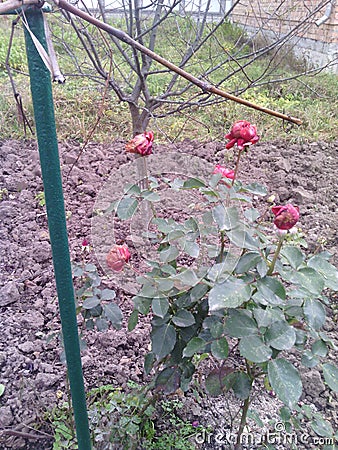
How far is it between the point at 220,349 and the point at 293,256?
8.8 inches

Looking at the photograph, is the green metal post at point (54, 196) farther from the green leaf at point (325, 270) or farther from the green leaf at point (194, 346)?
the green leaf at point (325, 270)

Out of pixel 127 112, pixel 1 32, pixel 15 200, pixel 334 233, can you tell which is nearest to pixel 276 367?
pixel 334 233

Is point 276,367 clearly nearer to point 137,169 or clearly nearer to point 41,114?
point 137,169

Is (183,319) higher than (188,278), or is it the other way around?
(188,278)

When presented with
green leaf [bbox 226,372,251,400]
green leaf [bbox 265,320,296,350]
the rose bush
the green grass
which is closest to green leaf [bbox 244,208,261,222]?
the rose bush

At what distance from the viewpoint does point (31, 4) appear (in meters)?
0.59

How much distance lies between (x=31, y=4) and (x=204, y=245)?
0.53 metres

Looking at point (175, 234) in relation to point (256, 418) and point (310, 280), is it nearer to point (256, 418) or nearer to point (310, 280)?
point (310, 280)

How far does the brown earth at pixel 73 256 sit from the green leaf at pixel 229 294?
16.9 inches

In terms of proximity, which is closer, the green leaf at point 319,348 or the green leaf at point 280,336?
the green leaf at point 280,336

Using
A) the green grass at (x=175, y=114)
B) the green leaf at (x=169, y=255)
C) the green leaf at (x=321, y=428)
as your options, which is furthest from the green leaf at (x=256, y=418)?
the green grass at (x=175, y=114)

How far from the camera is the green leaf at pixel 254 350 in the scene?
2.42ft

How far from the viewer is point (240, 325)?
79cm
